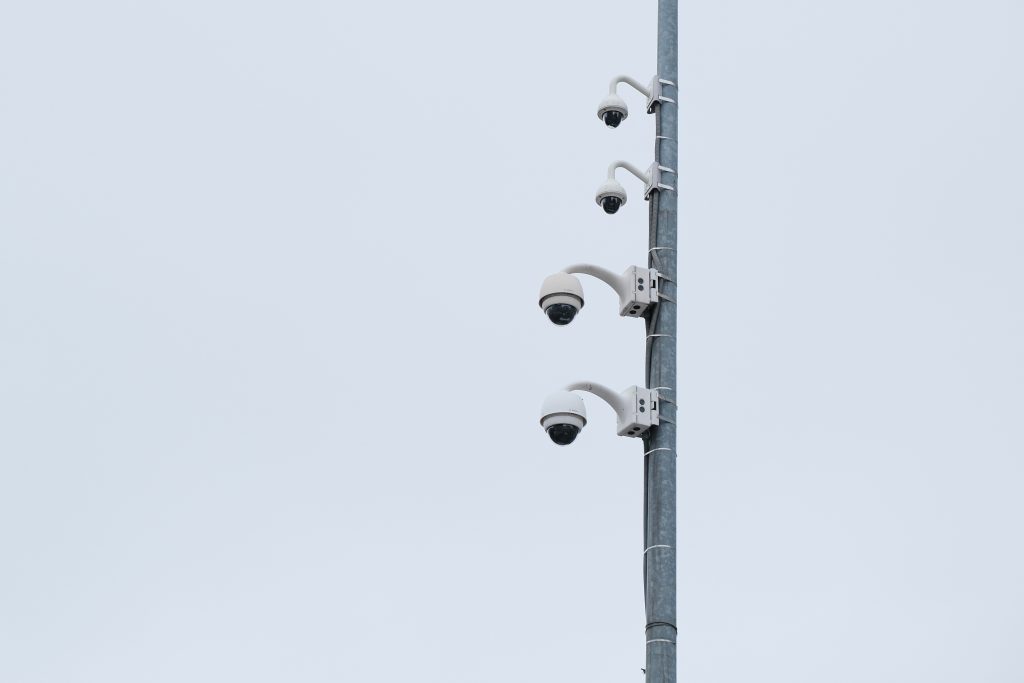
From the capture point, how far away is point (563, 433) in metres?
10.4

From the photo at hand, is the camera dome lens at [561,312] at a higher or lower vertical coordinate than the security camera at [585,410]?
higher

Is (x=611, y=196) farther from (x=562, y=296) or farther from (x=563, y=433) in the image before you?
(x=563, y=433)

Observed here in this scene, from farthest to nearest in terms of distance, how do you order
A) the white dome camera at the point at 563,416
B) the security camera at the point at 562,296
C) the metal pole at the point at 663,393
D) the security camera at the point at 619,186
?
the security camera at the point at 619,186 < the security camera at the point at 562,296 < the white dome camera at the point at 563,416 < the metal pole at the point at 663,393

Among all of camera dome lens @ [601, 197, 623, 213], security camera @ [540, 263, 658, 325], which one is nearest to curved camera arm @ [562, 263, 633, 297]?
security camera @ [540, 263, 658, 325]

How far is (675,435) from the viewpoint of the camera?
10.6m

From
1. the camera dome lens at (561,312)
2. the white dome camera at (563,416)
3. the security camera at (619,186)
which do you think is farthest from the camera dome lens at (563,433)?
the security camera at (619,186)

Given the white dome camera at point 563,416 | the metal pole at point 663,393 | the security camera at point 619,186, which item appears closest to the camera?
the metal pole at point 663,393

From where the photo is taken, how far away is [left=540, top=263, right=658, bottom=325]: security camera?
10586mm

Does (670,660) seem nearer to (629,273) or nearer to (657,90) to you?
(629,273)

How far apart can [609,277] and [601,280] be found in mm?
136

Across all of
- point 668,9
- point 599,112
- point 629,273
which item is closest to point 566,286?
point 629,273

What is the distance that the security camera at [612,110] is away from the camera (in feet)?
40.1

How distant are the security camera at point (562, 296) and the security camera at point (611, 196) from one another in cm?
147

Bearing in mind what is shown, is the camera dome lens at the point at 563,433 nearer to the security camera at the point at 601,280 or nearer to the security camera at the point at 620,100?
the security camera at the point at 601,280
